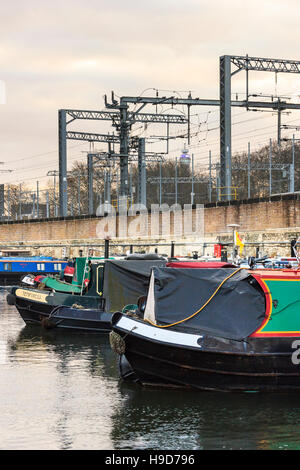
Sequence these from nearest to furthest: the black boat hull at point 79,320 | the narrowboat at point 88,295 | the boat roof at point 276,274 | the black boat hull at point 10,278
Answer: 1. the boat roof at point 276,274
2. the narrowboat at point 88,295
3. the black boat hull at point 79,320
4. the black boat hull at point 10,278

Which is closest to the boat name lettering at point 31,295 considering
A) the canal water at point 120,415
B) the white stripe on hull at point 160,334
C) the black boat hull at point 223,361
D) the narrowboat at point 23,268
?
the canal water at point 120,415

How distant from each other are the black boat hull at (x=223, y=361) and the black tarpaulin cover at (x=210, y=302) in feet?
1.13

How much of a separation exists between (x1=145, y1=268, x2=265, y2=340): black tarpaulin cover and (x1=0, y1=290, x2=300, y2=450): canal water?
1.18 metres

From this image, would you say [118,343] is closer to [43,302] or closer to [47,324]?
[47,324]

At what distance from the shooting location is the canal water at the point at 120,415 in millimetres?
11281

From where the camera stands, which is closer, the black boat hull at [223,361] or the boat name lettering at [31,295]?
the black boat hull at [223,361]

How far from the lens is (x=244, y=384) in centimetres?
1407

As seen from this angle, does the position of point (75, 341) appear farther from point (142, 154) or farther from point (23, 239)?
point (23, 239)

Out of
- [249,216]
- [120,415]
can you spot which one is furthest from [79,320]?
[249,216]

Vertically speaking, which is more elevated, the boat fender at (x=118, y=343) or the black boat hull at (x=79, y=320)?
the boat fender at (x=118, y=343)

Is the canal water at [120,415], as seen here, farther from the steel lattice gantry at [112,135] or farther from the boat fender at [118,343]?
the steel lattice gantry at [112,135]

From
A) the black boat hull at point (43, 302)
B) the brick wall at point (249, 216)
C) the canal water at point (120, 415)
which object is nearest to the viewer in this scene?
the canal water at point (120, 415)

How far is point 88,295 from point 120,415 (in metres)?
11.0

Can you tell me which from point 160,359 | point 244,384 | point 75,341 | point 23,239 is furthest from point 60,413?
point 23,239
